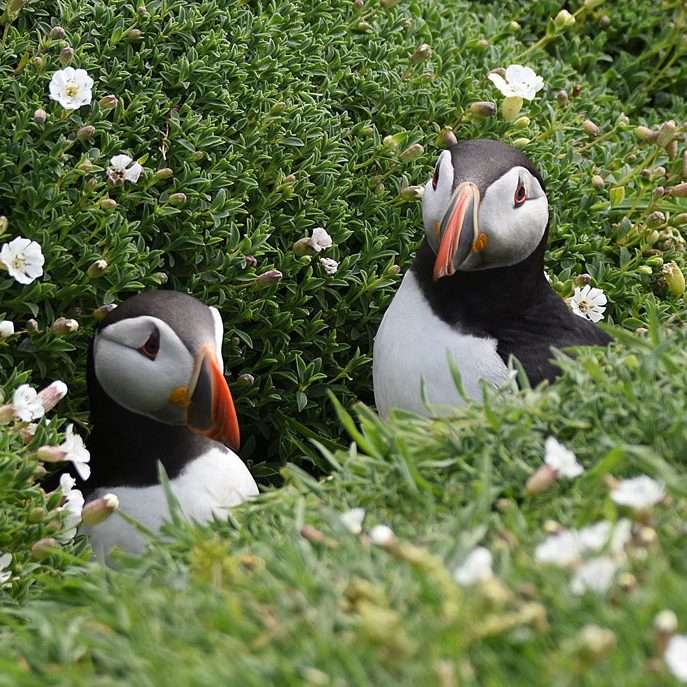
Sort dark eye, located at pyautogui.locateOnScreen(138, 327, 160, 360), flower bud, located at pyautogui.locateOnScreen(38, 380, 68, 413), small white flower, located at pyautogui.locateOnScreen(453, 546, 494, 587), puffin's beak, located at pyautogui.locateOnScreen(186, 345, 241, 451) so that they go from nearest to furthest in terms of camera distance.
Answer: small white flower, located at pyautogui.locateOnScreen(453, 546, 494, 587), flower bud, located at pyautogui.locateOnScreen(38, 380, 68, 413), puffin's beak, located at pyautogui.locateOnScreen(186, 345, 241, 451), dark eye, located at pyautogui.locateOnScreen(138, 327, 160, 360)

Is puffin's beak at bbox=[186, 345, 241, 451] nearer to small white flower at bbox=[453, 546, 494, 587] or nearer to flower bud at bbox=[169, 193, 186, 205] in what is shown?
flower bud at bbox=[169, 193, 186, 205]

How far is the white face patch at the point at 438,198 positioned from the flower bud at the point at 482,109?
826 millimetres

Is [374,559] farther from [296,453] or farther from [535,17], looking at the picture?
[535,17]

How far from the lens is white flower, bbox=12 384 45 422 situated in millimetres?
3402

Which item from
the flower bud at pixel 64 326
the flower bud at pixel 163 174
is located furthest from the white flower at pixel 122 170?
the flower bud at pixel 64 326

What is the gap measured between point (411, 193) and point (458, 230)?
2.99 feet

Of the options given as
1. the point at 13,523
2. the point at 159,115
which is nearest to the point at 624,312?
the point at 159,115

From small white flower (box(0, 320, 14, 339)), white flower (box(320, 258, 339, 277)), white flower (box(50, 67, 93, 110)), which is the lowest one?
white flower (box(320, 258, 339, 277))

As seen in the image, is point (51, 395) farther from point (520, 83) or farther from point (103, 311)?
point (520, 83)

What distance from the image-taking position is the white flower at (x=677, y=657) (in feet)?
5.56

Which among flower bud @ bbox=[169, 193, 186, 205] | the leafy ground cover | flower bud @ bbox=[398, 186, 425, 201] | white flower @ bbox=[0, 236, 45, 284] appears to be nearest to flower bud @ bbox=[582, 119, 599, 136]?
the leafy ground cover

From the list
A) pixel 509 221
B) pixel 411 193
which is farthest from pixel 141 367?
pixel 411 193

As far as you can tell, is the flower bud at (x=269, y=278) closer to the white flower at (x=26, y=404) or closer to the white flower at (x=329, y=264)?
the white flower at (x=329, y=264)

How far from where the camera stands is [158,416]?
386 cm
